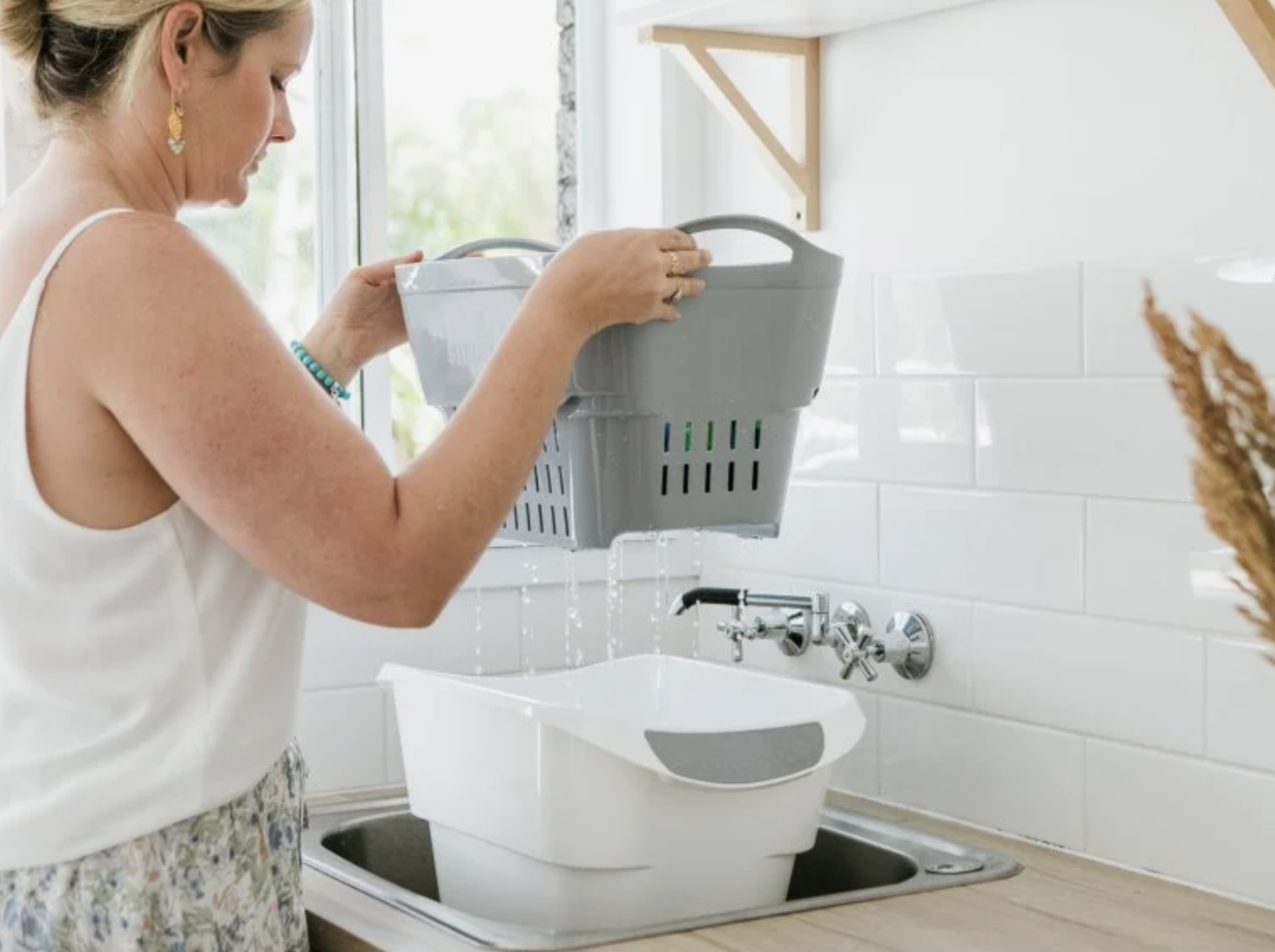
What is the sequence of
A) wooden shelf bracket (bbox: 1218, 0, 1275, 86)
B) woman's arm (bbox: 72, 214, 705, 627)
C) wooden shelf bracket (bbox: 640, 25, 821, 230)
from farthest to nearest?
wooden shelf bracket (bbox: 640, 25, 821, 230) < wooden shelf bracket (bbox: 1218, 0, 1275, 86) < woman's arm (bbox: 72, 214, 705, 627)

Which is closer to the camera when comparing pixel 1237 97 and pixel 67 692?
pixel 67 692

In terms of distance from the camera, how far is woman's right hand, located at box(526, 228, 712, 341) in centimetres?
139

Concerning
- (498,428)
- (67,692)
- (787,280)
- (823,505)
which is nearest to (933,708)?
(823,505)

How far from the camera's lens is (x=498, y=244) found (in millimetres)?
1704

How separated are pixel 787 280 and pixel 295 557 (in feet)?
1.54

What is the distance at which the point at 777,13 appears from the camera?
198cm

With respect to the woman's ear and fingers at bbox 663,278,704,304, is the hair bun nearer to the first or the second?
the woman's ear

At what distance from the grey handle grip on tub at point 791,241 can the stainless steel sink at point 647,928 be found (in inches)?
21.5

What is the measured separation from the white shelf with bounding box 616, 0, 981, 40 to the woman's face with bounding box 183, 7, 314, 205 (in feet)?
1.84

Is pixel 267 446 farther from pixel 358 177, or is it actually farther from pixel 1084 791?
pixel 358 177

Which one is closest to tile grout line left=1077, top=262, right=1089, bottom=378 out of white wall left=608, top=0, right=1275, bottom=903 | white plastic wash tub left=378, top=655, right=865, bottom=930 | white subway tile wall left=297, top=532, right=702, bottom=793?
white wall left=608, top=0, right=1275, bottom=903

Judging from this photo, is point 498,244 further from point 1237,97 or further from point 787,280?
point 1237,97

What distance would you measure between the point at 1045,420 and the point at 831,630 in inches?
14.1

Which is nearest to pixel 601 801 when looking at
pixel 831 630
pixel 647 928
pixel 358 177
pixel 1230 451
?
pixel 647 928
